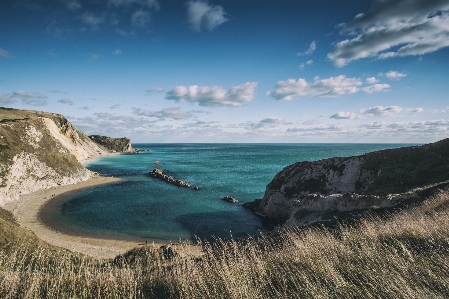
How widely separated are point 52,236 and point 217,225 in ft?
71.4

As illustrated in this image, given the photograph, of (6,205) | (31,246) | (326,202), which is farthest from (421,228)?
(6,205)

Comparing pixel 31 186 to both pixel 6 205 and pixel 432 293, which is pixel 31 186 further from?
pixel 432 293

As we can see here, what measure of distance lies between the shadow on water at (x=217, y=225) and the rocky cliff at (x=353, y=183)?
18.1 feet

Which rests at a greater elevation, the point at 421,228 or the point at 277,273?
the point at 421,228

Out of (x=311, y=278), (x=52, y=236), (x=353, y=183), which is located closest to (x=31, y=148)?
(x=52, y=236)

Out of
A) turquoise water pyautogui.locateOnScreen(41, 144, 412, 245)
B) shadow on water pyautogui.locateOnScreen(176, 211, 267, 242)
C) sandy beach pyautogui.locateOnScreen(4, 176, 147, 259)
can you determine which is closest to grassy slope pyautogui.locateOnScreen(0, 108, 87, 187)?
sandy beach pyautogui.locateOnScreen(4, 176, 147, 259)

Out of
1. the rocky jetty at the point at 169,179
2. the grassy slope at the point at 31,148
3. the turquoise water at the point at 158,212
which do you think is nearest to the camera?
the turquoise water at the point at 158,212

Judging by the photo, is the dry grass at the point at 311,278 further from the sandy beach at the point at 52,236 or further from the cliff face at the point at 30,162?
the cliff face at the point at 30,162

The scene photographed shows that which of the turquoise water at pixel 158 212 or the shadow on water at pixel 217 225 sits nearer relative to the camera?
the shadow on water at pixel 217 225

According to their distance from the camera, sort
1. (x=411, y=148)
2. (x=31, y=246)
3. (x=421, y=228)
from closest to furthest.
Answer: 1. (x=421, y=228)
2. (x=31, y=246)
3. (x=411, y=148)

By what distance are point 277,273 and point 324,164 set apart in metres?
36.4

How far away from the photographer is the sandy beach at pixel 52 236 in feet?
84.1

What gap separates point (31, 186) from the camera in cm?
5003

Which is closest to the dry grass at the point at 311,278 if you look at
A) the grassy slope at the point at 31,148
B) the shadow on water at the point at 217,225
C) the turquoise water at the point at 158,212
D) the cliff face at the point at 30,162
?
the turquoise water at the point at 158,212
